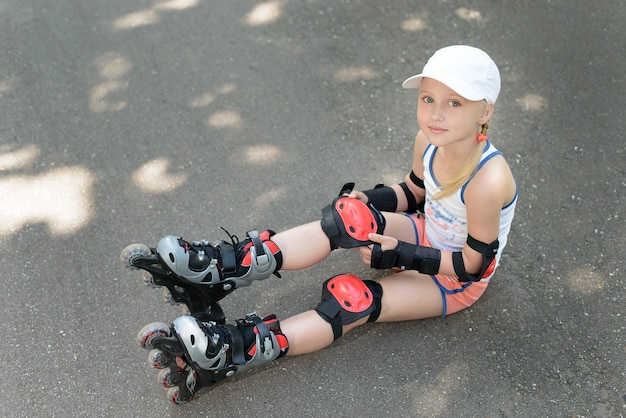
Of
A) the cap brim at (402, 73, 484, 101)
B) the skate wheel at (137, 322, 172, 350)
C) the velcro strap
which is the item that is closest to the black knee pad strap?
the velcro strap

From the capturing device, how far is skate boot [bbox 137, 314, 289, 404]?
6.63 feet

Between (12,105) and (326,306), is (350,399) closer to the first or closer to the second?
(326,306)

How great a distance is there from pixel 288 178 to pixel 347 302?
0.90 meters

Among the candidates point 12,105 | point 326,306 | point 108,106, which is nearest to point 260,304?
point 326,306

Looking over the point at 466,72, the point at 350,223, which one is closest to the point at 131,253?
the point at 350,223

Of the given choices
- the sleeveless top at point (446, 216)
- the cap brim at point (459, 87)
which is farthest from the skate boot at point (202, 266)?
the cap brim at point (459, 87)

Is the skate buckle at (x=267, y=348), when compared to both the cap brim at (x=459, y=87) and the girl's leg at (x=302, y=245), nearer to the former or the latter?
the girl's leg at (x=302, y=245)

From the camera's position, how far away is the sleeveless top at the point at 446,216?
222 centimetres

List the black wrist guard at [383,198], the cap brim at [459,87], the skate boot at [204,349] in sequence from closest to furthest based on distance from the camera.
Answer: the cap brim at [459,87] → the skate boot at [204,349] → the black wrist guard at [383,198]

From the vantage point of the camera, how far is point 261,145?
3.15 meters

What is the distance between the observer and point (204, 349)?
2.04m

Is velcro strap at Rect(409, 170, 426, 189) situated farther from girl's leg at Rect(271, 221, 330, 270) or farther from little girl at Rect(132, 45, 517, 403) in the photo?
girl's leg at Rect(271, 221, 330, 270)

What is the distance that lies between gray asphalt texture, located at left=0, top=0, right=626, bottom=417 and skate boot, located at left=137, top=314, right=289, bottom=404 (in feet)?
0.51

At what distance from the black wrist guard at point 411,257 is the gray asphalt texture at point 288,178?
39 cm
